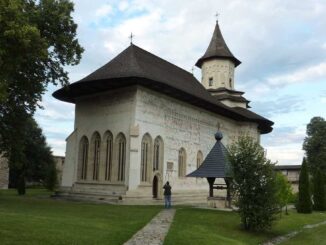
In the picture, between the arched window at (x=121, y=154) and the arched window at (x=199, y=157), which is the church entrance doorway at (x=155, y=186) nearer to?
the arched window at (x=121, y=154)

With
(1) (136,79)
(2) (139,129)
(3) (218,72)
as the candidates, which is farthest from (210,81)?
(1) (136,79)

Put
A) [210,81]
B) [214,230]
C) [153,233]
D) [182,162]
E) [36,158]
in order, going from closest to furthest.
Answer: [153,233] < [214,230] < [182,162] < [210,81] < [36,158]

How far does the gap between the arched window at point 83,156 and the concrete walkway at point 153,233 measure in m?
12.4

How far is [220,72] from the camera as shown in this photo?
41406 mm

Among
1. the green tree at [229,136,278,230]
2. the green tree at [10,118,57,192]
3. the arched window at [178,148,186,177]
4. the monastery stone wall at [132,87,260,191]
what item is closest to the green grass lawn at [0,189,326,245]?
the green tree at [229,136,278,230]

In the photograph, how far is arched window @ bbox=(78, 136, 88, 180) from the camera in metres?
27.9

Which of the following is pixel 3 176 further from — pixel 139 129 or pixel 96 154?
pixel 139 129

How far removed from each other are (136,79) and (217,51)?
19650mm

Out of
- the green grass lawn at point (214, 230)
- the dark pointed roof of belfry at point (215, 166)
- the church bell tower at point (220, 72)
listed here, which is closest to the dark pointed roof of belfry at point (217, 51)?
the church bell tower at point (220, 72)

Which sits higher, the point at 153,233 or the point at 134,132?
the point at 134,132

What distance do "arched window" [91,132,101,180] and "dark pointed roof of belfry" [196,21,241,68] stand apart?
18.6m

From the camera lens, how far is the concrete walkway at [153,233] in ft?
35.4

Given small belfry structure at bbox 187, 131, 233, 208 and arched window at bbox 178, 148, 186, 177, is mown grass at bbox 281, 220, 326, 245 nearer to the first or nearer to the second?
small belfry structure at bbox 187, 131, 233, 208

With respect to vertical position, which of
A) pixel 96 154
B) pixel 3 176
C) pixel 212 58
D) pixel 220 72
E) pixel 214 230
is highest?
pixel 212 58
